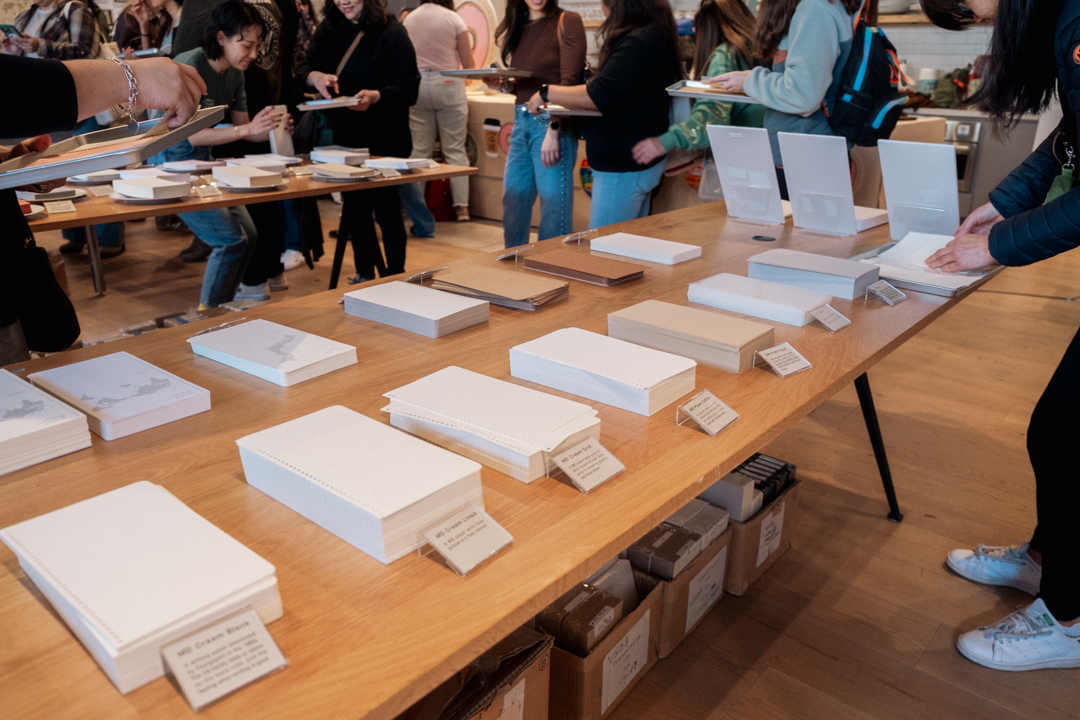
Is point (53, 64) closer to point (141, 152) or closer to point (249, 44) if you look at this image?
point (141, 152)

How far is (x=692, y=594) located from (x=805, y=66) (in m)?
1.55

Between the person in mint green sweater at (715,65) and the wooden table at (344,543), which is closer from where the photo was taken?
the wooden table at (344,543)

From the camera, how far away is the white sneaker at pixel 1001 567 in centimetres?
179

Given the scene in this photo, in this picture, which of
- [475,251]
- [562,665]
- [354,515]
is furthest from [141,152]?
[475,251]

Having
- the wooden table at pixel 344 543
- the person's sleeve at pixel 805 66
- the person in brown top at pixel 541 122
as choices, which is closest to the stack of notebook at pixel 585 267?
the wooden table at pixel 344 543

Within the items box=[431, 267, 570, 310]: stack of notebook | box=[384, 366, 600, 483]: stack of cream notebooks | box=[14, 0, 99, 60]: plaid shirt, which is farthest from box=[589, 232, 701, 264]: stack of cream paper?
box=[14, 0, 99, 60]: plaid shirt

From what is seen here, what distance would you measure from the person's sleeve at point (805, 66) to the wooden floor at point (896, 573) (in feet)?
3.52

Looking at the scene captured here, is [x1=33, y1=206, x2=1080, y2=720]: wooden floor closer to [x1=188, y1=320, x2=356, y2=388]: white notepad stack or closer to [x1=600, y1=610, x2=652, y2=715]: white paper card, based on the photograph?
[x1=600, y1=610, x2=652, y2=715]: white paper card

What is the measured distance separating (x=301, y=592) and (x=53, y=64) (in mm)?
716

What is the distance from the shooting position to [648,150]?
9.09 ft

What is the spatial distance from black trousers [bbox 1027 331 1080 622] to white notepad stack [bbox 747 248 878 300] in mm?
374

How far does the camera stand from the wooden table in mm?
599

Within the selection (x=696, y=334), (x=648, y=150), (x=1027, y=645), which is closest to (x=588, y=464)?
(x=696, y=334)

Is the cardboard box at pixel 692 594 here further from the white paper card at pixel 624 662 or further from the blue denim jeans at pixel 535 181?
the blue denim jeans at pixel 535 181
